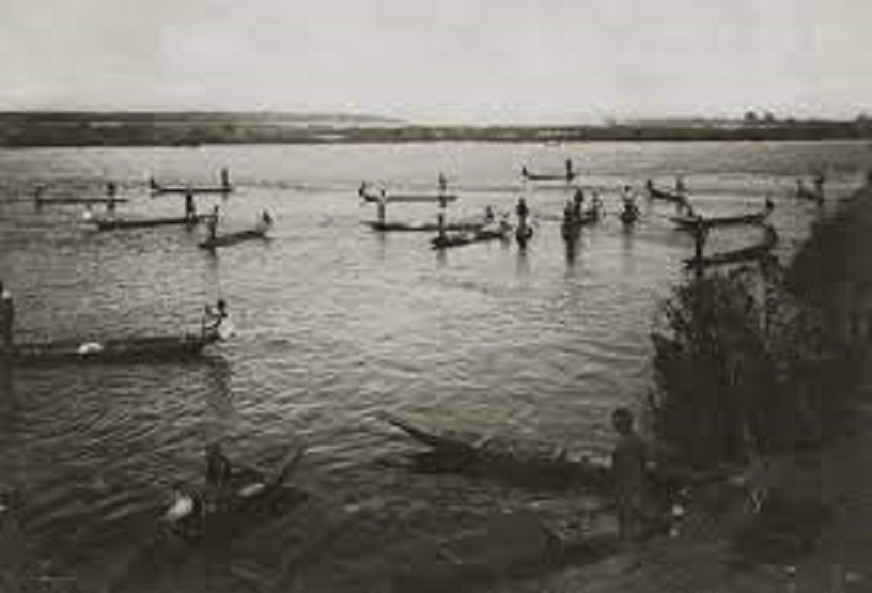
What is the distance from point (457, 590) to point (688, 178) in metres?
121

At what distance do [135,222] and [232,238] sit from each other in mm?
12595

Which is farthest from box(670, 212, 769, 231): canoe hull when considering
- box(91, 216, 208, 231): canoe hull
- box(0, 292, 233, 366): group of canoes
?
box(0, 292, 233, 366): group of canoes

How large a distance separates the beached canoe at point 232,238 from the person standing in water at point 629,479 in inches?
1835

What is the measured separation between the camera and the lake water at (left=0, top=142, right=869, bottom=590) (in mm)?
22500

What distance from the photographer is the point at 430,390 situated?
2994 cm

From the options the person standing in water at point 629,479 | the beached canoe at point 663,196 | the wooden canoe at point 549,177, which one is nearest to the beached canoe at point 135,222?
the beached canoe at point 663,196

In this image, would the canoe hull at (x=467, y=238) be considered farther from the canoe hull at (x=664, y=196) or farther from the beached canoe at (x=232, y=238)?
the canoe hull at (x=664, y=196)

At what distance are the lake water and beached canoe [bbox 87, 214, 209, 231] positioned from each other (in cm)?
177

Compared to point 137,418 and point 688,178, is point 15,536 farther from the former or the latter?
point 688,178

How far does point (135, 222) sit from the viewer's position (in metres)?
73.0

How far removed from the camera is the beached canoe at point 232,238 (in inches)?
2389

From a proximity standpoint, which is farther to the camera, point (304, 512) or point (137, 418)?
point (137, 418)

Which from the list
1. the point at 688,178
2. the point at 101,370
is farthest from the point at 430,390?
the point at 688,178

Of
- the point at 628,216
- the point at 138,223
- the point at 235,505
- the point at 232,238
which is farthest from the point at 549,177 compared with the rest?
the point at 235,505
